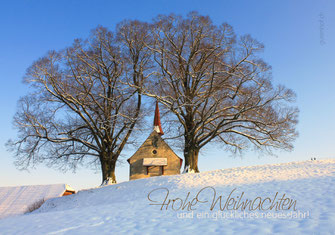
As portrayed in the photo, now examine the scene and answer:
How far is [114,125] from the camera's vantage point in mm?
23266

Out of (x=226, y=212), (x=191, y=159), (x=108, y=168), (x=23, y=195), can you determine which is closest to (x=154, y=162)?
(x=108, y=168)

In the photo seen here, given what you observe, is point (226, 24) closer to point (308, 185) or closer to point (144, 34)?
point (144, 34)

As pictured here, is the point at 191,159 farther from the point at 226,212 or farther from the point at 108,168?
the point at 226,212

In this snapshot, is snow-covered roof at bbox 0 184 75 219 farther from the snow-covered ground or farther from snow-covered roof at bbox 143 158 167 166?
the snow-covered ground

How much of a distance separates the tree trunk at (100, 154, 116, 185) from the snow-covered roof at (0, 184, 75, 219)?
44.8 ft

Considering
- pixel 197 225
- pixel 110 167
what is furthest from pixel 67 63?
pixel 197 225

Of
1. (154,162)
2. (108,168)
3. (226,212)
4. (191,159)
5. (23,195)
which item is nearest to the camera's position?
(226,212)

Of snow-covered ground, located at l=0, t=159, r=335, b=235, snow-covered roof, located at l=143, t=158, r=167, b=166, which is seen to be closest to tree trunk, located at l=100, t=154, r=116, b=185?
snow-covered roof, located at l=143, t=158, r=167, b=166

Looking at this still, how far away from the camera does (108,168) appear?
23438 millimetres

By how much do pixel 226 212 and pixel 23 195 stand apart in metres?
32.6

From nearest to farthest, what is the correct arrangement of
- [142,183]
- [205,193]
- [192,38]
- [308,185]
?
[308,185]
[205,193]
[142,183]
[192,38]

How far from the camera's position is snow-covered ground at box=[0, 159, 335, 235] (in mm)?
7535

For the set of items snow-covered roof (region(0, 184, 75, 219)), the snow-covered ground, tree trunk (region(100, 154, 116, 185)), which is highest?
tree trunk (region(100, 154, 116, 185))

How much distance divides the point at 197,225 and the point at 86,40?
1941 cm
